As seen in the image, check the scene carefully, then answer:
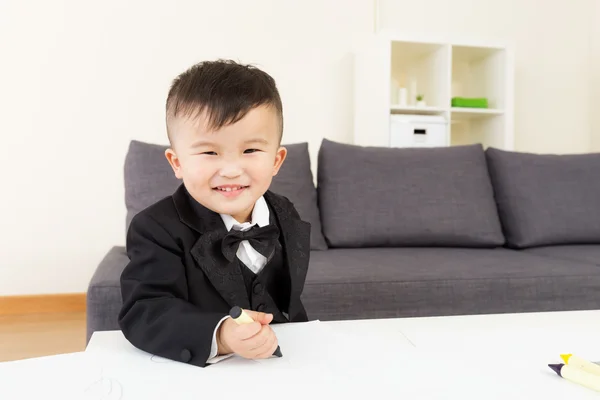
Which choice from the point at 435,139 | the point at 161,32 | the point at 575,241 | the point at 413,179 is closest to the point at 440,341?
the point at 413,179

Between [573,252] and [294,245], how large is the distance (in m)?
1.37

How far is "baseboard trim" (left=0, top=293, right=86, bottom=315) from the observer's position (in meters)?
2.36

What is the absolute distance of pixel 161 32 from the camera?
2.52m

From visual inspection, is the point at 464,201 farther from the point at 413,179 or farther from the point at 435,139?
the point at 435,139

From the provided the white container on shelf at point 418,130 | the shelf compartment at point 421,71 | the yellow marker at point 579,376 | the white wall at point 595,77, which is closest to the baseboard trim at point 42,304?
the white container on shelf at point 418,130

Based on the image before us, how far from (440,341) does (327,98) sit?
6.97 ft

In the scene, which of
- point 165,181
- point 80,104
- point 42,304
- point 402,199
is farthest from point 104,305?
point 80,104

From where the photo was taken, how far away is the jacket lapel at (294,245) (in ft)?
2.76

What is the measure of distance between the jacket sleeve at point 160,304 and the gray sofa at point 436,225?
0.67 metres

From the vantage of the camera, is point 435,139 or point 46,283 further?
point 435,139

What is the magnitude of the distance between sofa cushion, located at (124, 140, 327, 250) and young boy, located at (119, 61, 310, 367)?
3.19 ft

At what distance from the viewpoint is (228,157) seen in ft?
2.28

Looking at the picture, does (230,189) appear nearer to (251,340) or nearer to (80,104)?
(251,340)

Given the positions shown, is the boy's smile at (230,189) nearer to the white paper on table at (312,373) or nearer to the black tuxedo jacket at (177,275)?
the black tuxedo jacket at (177,275)
